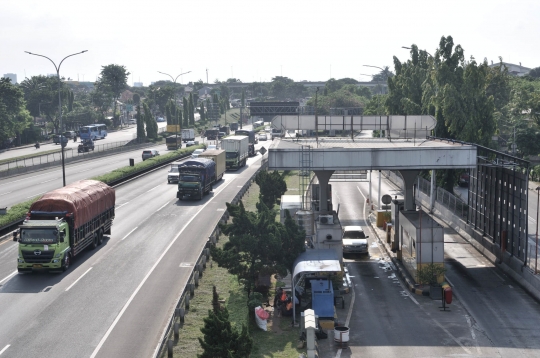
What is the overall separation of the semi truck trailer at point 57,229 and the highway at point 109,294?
83cm

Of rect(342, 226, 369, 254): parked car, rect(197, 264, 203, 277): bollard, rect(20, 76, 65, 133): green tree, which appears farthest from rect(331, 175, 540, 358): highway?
rect(20, 76, 65, 133): green tree

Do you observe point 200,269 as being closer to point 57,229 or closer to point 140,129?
point 57,229

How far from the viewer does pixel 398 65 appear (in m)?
73.9

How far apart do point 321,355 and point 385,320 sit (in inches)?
198

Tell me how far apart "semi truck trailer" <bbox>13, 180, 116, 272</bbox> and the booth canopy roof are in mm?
12050

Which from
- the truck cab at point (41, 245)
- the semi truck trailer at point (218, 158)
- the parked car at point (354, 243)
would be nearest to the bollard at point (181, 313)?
the truck cab at point (41, 245)

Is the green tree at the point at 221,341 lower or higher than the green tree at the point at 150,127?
lower

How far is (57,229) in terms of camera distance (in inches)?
1294

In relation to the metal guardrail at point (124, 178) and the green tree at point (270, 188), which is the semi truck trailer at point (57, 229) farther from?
the green tree at point (270, 188)

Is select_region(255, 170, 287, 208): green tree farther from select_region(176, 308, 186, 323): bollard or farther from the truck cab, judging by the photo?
select_region(176, 308, 186, 323): bollard

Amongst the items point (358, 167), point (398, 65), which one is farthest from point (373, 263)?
point (398, 65)

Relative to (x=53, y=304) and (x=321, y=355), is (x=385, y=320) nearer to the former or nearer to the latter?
(x=321, y=355)

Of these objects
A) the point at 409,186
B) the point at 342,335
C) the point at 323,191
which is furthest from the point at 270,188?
the point at 342,335

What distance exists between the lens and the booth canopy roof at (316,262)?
27984mm
